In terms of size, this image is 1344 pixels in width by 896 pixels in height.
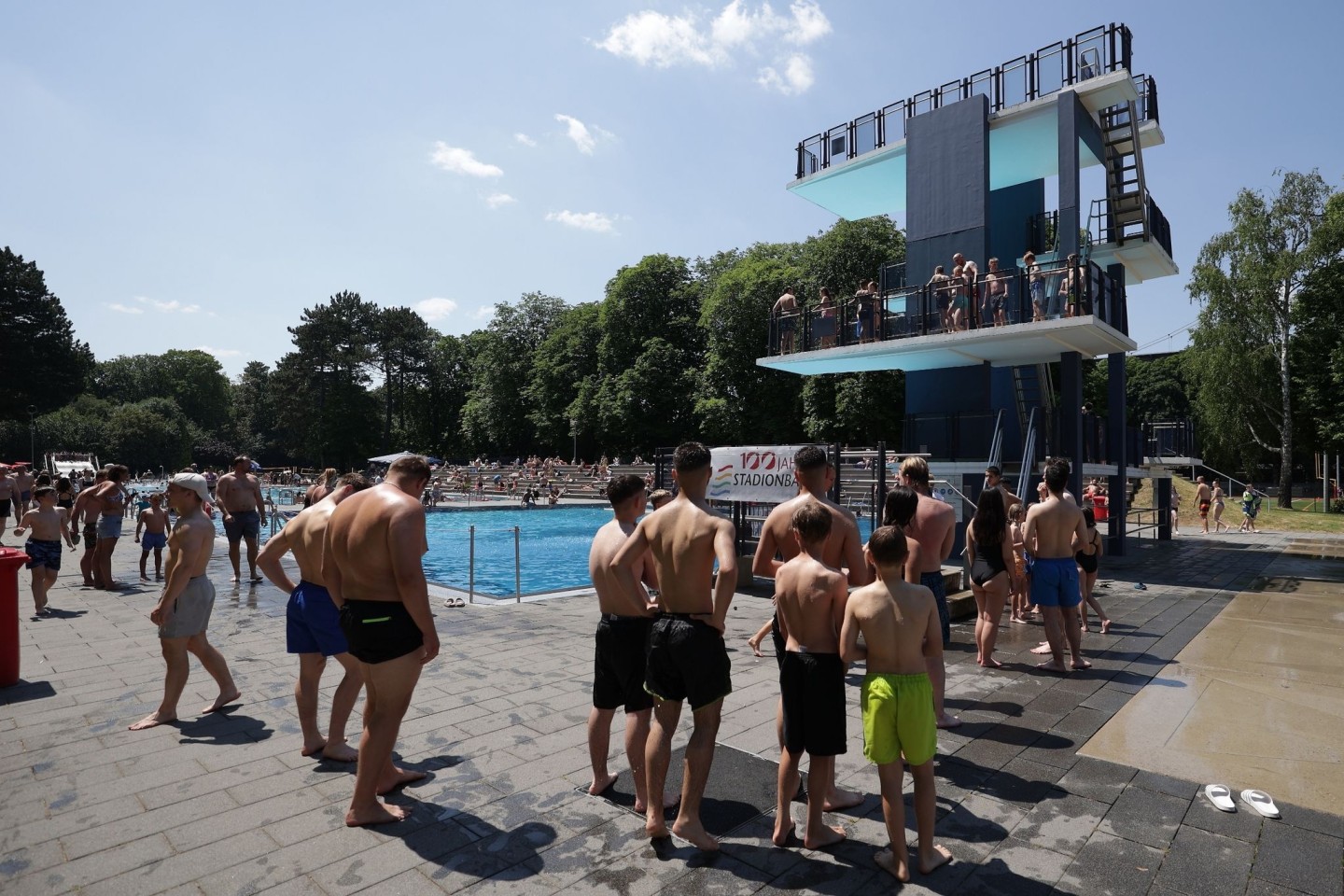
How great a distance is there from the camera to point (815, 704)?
314 cm

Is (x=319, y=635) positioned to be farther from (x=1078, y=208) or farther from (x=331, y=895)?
(x=1078, y=208)

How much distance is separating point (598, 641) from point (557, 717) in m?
1.81

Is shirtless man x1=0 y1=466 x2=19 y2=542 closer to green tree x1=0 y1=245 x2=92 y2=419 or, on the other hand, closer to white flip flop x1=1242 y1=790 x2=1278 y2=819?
white flip flop x1=1242 y1=790 x2=1278 y2=819

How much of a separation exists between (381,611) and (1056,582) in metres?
5.50

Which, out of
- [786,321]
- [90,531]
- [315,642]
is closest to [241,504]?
[90,531]

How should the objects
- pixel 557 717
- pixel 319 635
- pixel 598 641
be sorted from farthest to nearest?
1. pixel 557 717
2. pixel 319 635
3. pixel 598 641

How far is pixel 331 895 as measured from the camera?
290cm

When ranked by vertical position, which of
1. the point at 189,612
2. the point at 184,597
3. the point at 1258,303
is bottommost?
the point at 189,612

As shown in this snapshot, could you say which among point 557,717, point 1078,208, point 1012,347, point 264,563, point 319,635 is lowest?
point 557,717

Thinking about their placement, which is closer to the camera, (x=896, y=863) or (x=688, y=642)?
(x=896, y=863)

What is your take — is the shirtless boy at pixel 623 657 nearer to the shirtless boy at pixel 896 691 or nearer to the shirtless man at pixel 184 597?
the shirtless boy at pixel 896 691

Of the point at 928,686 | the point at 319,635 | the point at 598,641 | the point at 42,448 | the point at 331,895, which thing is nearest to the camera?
the point at 331,895

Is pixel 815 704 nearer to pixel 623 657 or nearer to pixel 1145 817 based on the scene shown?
pixel 623 657

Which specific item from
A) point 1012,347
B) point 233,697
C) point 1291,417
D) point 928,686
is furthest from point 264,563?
point 1291,417
